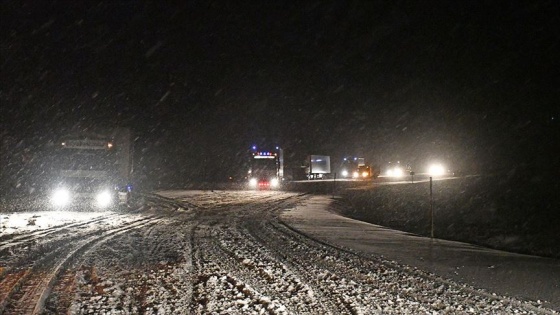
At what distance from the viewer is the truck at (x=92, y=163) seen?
23359 millimetres

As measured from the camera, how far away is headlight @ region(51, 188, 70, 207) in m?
24.0


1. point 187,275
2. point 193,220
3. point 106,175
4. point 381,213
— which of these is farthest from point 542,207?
point 187,275

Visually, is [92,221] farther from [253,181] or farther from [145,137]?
[145,137]

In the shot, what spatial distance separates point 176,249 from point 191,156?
64.7 m

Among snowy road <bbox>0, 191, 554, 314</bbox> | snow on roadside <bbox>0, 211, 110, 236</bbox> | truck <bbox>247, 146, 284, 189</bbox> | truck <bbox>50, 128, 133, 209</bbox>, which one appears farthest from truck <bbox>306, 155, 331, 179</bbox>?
snowy road <bbox>0, 191, 554, 314</bbox>

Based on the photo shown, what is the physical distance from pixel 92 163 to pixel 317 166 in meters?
53.4

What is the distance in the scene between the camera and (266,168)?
1934 inches

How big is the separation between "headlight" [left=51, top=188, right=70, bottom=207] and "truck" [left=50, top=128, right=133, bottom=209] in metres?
0.06

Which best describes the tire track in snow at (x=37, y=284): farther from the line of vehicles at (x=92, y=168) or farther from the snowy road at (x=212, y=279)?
the line of vehicles at (x=92, y=168)

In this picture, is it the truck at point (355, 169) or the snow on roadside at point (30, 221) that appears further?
the truck at point (355, 169)

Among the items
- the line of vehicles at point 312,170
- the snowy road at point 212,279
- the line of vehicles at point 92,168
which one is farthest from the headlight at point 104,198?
the line of vehicles at point 312,170

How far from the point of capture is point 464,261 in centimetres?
973

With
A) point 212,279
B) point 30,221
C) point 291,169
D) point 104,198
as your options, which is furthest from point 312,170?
point 212,279

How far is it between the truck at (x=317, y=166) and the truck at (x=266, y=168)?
75.6ft
